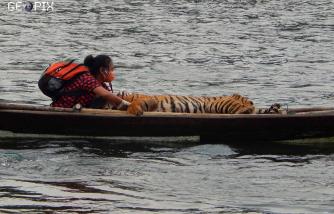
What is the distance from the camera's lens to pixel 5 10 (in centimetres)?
3253

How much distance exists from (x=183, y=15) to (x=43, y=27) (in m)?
4.98

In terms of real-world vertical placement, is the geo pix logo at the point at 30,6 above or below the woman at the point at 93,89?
below

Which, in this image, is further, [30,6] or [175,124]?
[30,6]

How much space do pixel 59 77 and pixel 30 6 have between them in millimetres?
21423

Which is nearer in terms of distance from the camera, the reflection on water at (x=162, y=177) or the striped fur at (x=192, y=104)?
the reflection on water at (x=162, y=177)

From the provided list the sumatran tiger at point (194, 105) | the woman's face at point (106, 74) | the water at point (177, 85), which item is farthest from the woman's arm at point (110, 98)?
the water at point (177, 85)

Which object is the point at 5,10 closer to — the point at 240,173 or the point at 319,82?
the point at 319,82

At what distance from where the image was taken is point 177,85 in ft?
63.7

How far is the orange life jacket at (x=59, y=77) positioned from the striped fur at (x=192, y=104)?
2.16 feet

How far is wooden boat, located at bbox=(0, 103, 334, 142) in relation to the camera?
1247 cm

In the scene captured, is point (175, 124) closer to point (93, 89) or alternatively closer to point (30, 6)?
point (93, 89)

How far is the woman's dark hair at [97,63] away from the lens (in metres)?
12.7

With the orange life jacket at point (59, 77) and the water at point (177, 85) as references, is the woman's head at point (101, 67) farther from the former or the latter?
the water at point (177, 85)

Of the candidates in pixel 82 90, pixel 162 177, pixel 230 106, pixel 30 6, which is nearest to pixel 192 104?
pixel 230 106
